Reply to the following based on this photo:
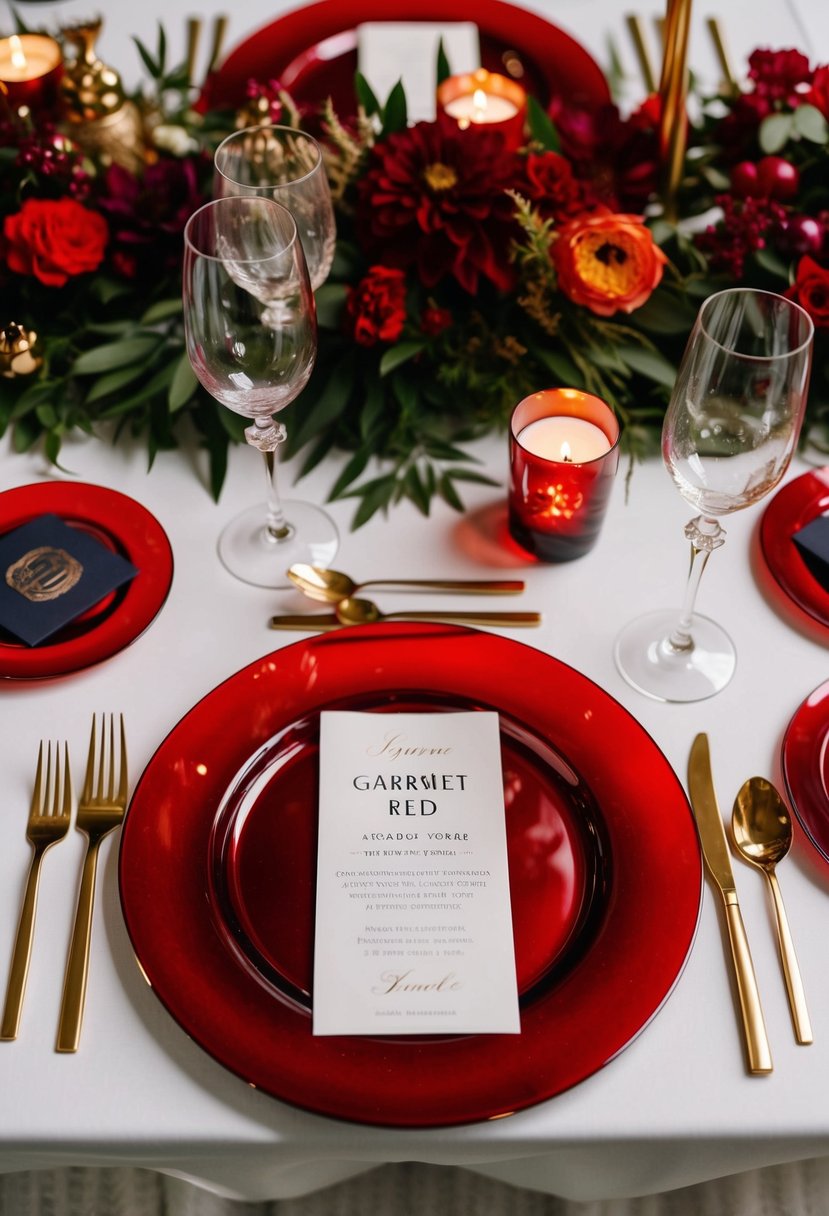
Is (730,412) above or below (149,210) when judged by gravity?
below

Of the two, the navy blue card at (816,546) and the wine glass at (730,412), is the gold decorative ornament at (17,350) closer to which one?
the wine glass at (730,412)

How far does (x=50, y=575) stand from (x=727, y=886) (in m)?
0.61

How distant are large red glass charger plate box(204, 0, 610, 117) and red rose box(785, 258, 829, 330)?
1.46 feet

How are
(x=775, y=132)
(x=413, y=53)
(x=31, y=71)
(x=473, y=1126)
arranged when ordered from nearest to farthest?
1. (x=473, y=1126)
2. (x=775, y=132)
3. (x=31, y=71)
4. (x=413, y=53)

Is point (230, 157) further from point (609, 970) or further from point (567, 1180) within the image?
point (567, 1180)

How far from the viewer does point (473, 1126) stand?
61cm

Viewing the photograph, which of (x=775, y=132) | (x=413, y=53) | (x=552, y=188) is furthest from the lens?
(x=413, y=53)

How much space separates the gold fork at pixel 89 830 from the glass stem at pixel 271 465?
24cm

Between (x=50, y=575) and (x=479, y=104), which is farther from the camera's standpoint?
(x=479, y=104)

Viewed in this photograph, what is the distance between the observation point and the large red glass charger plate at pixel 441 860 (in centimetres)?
61

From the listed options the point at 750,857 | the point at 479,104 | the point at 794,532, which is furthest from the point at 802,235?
the point at 750,857

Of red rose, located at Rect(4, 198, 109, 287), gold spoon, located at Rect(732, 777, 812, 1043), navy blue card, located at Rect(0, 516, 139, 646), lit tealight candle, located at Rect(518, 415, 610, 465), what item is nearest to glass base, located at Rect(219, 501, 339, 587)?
navy blue card, located at Rect(0, 516, 139, 646)

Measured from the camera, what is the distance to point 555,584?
90cm

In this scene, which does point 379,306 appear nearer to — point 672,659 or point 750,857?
point 672,659
